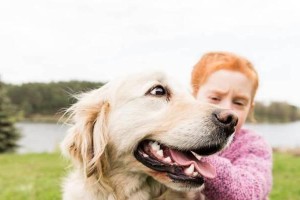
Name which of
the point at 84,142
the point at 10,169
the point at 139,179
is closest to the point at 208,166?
the point at 139,179

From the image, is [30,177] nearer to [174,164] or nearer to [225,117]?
[174,164]

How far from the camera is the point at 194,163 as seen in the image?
3.34 meters

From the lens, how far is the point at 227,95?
423 cm

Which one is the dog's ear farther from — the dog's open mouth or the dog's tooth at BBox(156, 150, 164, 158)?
the dog's tooth at BBox(156, 150, 164, 158)

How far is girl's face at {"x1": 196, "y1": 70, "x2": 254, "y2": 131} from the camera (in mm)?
4242

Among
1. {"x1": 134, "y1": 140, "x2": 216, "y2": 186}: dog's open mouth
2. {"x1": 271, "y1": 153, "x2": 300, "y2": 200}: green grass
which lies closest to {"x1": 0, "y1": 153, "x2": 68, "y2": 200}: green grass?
{"x1": 134, "y1": 140, "x2": 216, "y2": 186}: dog's open mouth

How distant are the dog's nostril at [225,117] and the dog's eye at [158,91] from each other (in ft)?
1.62

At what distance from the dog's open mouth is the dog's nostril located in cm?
35

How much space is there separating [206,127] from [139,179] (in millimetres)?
656

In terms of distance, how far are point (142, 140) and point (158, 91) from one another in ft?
1.24

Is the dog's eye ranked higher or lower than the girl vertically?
higher

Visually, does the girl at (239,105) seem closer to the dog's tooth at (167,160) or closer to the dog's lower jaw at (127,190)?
the dog's lower jaw at (127,190)

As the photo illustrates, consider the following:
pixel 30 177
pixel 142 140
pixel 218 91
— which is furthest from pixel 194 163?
pixel 30 177

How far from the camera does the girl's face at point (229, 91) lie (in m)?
4.24
